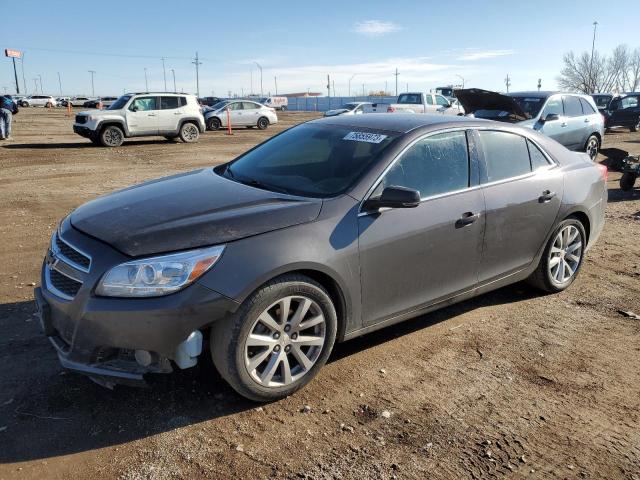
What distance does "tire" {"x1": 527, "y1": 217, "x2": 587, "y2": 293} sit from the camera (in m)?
4.78

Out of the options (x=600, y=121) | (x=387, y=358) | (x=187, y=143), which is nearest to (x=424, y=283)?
(x=387, y=358)

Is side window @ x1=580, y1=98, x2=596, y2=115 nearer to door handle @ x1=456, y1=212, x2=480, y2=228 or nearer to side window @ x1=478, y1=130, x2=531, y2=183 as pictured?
side window @ x1=478, y1=130, x2=531, y2=183

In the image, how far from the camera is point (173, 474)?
8.74 feet

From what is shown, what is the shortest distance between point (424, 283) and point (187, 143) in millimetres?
18108

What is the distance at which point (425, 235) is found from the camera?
371cm

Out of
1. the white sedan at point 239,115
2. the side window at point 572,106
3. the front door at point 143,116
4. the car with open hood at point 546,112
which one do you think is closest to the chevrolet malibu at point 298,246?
the car with open hood at point 546,112

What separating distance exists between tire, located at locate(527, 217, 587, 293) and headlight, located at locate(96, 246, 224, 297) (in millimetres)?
3178

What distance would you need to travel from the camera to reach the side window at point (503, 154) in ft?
14.1

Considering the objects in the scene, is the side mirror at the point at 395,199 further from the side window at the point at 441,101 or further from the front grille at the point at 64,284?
the side window at the point at 441,101

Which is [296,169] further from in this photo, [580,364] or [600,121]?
[600,121]

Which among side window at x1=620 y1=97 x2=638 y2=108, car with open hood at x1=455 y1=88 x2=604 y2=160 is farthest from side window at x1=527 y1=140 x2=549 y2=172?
side window at x1=620 y1=97 x2=638 y2=108

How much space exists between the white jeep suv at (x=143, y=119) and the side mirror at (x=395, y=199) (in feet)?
55.9

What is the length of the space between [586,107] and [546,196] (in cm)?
1008

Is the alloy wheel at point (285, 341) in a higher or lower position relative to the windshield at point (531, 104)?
lower
